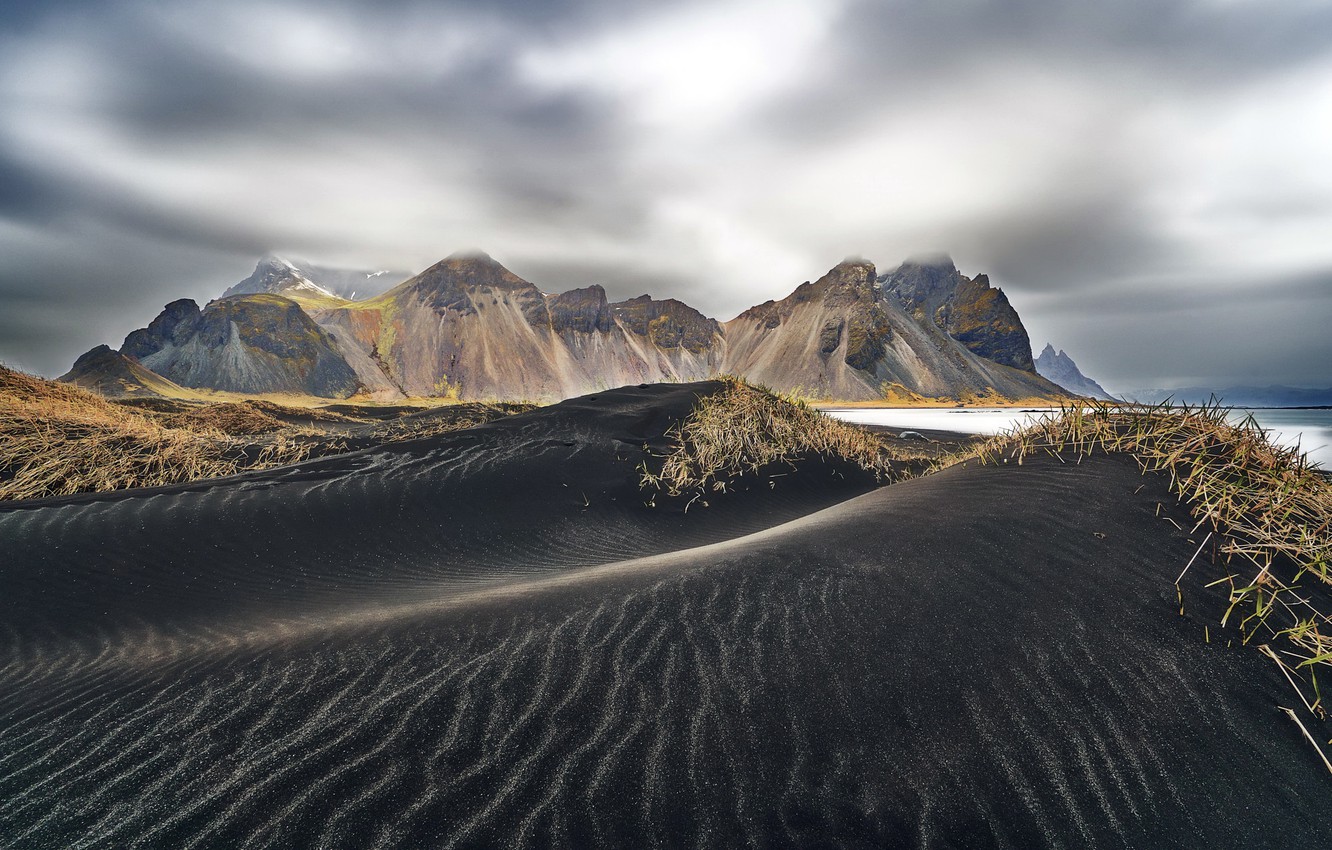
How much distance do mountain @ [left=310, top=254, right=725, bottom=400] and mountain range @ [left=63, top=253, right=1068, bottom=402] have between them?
33cm

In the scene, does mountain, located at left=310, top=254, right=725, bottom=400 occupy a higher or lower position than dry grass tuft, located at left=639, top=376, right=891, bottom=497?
higher

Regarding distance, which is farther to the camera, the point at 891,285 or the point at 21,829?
the point at 891,285

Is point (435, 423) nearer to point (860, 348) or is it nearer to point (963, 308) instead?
point (860, 348)

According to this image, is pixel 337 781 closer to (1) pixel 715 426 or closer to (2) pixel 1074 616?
(2) pixel 1074 616

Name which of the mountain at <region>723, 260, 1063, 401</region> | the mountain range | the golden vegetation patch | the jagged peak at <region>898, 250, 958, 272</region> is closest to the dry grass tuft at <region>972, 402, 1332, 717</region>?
the golden vegetation patch

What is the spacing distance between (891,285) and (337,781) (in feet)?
713

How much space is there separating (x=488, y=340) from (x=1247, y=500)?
407 ft

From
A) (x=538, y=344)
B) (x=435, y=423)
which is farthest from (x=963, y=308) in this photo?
(x=435, y=423)

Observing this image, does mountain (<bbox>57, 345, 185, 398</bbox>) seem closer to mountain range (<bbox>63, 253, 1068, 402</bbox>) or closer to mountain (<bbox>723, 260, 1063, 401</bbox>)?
mountain range (<bbox>63, 253, 1068, 402</bbox>)

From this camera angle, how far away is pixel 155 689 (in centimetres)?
216

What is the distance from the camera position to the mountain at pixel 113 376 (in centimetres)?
4862

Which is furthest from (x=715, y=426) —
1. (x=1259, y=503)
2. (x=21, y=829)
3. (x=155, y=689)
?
(x=21, y=829)

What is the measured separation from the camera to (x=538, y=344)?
125m

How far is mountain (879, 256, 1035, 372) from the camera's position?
534ft
